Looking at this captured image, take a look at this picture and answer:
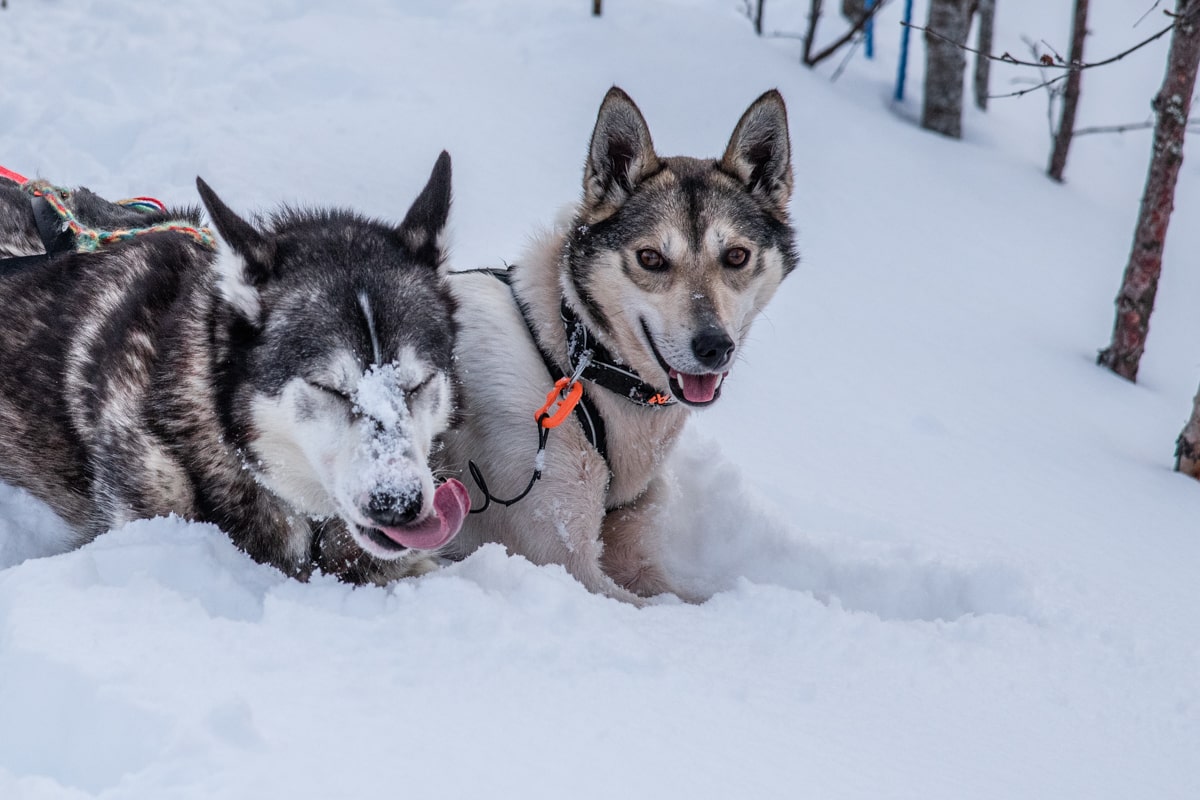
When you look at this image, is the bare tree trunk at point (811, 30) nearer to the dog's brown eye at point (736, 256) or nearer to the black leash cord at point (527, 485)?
the dog's brown eye at point (736, 256)

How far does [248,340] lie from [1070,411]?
437cm

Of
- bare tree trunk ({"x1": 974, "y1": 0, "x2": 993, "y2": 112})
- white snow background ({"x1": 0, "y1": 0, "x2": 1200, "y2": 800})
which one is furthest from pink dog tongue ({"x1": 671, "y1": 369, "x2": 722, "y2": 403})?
bare tree trunk ({"x1": 974, "y1": 0, "x2": 993, "y2": 112})

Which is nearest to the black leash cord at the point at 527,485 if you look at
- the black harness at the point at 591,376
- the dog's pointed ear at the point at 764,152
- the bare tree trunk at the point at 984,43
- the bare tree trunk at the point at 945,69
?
the black harness at the point at 591,376

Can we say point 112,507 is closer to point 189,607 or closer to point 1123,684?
point 189,607

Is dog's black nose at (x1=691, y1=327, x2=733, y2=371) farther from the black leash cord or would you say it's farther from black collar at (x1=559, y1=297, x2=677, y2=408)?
the black leash cord

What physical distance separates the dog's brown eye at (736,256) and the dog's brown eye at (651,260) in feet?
0.74

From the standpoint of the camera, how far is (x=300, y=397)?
234 centimetres

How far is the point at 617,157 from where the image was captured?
129 inches

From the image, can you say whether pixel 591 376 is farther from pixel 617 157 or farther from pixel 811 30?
pixel 811 30

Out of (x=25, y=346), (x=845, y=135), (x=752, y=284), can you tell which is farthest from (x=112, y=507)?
(x=845, y=135)

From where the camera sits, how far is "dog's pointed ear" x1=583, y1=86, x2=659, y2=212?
10.5 feet

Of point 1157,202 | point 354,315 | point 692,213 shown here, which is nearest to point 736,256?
point 692,213

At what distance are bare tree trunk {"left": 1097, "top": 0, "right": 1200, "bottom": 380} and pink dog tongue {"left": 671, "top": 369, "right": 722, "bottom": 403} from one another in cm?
366

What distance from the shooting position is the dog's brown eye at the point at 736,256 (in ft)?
10.4
